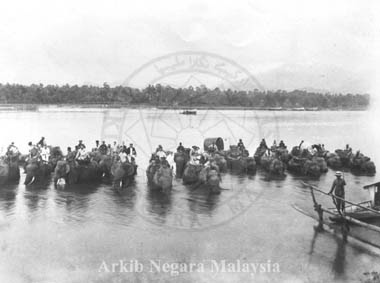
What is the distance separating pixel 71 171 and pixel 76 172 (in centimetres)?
27

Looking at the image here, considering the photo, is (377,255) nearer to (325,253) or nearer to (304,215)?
(325,253)

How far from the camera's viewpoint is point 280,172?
25875 millimetres

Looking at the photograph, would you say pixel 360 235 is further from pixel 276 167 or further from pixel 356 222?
pixel 276 167

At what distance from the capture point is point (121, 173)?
2170cm

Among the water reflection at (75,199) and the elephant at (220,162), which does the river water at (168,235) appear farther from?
the elephant at (220,162)

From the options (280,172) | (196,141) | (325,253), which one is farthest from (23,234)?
(196,141)

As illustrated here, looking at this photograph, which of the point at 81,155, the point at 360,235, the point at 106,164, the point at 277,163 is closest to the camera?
the point at 360,235

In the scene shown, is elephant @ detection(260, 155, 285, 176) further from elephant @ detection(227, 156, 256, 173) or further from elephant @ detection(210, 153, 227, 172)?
elephant @ detection(210, 153, 227, 172)

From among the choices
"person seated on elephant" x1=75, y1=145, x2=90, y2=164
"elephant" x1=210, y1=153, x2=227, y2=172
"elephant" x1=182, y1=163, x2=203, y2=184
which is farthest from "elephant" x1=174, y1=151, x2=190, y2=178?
"person seated on elephant" x1=75, y1=145, x2=90, y2=164

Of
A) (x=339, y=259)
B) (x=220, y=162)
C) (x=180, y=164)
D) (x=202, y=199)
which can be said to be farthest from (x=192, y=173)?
(x=339, y=259)

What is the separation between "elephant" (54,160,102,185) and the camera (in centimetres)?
2143

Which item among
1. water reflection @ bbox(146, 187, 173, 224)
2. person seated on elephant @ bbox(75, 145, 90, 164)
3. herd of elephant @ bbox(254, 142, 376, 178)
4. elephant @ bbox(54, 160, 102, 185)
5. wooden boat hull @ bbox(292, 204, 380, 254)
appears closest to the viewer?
wooden boat hull @ bbox(292, 204, 380, 254)

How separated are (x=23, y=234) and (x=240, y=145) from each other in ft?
59.5

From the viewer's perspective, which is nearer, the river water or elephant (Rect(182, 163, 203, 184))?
the river water
